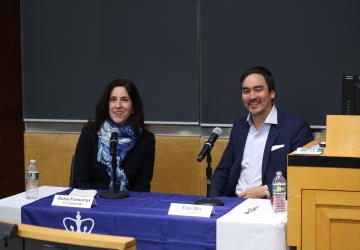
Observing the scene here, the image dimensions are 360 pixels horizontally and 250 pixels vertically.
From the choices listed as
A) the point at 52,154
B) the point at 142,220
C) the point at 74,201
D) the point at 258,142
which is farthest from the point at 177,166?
the point at 142,220

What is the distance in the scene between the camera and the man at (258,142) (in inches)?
148

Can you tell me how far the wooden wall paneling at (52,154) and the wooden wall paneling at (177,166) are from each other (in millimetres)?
821

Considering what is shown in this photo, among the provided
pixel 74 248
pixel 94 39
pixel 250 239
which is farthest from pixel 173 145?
pixel 74 248

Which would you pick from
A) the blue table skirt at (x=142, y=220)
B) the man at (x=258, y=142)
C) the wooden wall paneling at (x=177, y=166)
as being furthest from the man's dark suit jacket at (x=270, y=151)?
the wooden wall paneling at (x=177, y=166)

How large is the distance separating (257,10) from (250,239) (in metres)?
2.26

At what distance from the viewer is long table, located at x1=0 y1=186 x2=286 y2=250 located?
107 inches

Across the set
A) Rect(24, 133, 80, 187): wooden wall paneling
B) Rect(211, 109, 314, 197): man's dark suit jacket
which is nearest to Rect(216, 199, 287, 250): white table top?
Rect(211, 109, 314, 197): man's dark suit jacket

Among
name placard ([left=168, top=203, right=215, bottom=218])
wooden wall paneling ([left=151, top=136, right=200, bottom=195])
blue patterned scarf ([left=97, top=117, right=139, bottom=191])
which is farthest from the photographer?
wooden wall paneling ([left=151, top=136, right=200, bottom=195])

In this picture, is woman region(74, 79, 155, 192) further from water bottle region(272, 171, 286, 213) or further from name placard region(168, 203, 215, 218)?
water bottle region(272, 171, 286, 213)

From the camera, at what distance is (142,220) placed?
287cm

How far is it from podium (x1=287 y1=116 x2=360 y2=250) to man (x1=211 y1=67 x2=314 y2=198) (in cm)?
89

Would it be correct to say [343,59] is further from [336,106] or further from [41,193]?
[41,193]

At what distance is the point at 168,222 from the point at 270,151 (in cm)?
119

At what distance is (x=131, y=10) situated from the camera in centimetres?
480
